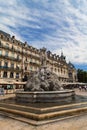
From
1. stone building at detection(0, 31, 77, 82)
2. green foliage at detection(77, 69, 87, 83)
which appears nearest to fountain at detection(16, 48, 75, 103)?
stone building at detection(0, 31, 77, 82)

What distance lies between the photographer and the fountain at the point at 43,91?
1319cm

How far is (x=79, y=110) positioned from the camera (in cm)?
808

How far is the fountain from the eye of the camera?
1319 centimetres

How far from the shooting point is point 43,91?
14359 mm

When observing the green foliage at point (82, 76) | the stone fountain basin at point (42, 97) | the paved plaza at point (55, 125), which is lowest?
the paved plaza at point (55, 125)

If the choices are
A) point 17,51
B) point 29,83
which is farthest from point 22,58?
point 29,83

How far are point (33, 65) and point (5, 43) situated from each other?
43.3ft

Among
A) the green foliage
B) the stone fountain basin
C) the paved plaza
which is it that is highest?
A: the green foliage

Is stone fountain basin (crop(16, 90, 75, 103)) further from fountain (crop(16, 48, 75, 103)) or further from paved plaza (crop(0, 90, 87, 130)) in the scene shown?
paved plaza (crop(0, 90, 87, 130))

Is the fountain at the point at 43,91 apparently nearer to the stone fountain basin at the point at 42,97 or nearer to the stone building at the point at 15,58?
the stone fountain basin at the point at 42,97

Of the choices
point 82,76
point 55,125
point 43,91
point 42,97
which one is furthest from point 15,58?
point 82,76

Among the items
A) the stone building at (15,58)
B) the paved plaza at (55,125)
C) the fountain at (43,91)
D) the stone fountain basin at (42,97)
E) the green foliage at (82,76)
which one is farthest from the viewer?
the green foliage at (82,76)

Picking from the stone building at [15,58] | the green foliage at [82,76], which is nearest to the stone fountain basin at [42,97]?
the stone building at [15,58]

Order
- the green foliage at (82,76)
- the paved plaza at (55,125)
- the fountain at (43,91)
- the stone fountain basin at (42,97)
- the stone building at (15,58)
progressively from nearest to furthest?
1. the paved plaza at (55,125)
2. the stone fountain basin at (42,97)
3. the fountain at (43,91)
4. the stone building at (15,58)
5. the green foliage at (82,76)
